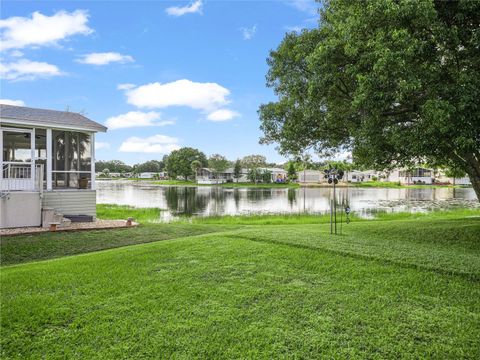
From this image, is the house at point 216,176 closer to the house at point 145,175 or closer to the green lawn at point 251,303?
the house at point 145,175

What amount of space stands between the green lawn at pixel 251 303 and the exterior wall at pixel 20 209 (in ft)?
12.6

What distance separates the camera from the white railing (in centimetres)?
1095

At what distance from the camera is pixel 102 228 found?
11.4m

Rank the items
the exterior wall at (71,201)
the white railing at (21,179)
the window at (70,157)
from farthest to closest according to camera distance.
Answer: the window at (70,157) → the exterior wall at (71,201) → the white railing at (21,179)

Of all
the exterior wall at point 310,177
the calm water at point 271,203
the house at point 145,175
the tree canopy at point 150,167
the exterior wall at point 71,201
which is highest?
the tree canopy at point 150,167

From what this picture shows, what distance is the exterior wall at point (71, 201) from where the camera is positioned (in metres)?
12.2

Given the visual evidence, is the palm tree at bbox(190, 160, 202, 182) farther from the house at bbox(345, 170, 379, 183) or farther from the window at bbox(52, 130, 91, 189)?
the window at bbox(52, 130, 91, 189)

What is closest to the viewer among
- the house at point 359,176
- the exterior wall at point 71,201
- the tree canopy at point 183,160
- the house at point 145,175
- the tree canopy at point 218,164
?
the exterior wall at point 71,201

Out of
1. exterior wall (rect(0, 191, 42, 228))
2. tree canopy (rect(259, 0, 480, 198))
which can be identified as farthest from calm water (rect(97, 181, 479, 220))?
tree canopy (rect(259, 0, 480, 198))

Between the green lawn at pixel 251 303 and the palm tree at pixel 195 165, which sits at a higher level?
the palm tree at pixel 195 165

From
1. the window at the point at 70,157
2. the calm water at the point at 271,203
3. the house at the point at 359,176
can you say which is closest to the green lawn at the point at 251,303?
the window at the point at 70,157

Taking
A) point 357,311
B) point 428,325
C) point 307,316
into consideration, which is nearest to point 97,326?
point 307,316

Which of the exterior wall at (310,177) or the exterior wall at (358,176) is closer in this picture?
the exterior wall at (310,177)

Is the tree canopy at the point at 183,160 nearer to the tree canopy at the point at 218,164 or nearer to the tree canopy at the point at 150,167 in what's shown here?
the tree canopy at the point at 218,164
